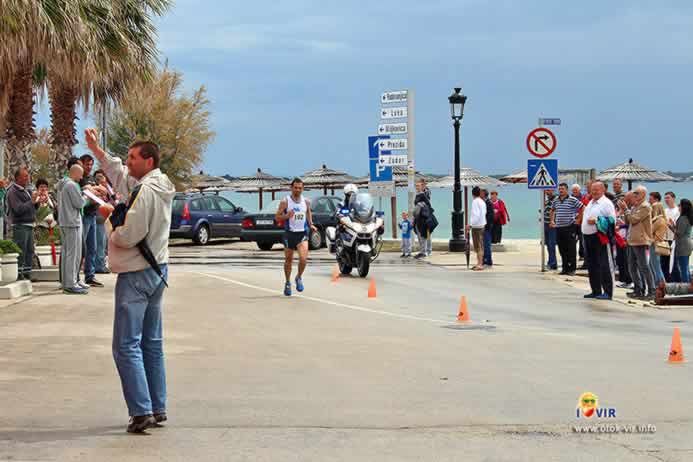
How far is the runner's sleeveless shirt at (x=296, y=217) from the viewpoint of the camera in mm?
18172

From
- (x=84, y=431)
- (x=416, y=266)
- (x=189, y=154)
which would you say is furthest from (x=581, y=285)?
(x=189, y=154)

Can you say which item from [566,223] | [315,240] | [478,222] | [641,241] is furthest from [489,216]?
[641,241]

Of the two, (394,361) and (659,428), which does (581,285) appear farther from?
(659,428)

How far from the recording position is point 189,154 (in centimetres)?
6116

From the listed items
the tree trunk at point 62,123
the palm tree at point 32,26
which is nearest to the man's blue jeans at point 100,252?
the palm tree at point 32,26

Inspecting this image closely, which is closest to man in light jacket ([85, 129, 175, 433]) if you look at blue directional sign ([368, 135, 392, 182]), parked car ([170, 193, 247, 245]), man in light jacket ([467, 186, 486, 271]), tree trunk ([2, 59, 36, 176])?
tree trunk ([2, 59, 36, 176])

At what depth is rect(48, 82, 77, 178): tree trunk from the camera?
2580 centimetres

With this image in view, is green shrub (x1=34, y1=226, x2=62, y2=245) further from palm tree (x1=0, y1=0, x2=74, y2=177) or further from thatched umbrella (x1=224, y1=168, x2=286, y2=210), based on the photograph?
thatched umbrella (x1=224, y1=168, x2=286, y2=210)

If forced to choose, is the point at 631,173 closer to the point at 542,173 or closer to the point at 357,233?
the point at 542,173

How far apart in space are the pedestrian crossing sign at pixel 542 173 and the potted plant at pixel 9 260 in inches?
465

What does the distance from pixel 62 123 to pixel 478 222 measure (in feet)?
31.4

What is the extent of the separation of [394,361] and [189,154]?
168 ft

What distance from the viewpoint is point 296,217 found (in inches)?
716

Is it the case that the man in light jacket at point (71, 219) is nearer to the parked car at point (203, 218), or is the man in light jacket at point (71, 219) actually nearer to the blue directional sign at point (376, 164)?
the parked car at point (203, 218)
